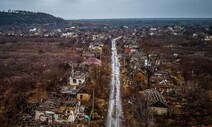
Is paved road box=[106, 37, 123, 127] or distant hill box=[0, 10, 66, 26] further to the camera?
distant hill box=[0, 10, 66, 26]

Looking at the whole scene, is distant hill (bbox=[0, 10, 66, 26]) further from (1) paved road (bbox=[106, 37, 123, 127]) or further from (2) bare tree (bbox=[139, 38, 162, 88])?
(1) paved road (bbox=[106, 37, 123, 127])

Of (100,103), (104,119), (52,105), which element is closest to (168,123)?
(104,119)

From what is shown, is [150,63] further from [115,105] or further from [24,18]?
[24,18]

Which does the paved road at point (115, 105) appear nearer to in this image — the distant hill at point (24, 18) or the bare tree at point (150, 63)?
the bare tree at point (150, 63)

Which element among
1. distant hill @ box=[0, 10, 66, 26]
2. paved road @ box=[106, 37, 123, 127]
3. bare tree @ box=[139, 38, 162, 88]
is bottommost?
paved road @ box=[106, 37, 123, 127]

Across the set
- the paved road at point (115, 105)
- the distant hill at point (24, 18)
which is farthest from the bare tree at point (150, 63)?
the distant hill at point (24, 18)

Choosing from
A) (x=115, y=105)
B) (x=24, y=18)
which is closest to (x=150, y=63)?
(x=115, y=105)

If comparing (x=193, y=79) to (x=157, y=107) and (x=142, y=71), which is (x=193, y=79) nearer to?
(x=142, y=71)

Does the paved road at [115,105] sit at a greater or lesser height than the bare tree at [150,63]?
lesser

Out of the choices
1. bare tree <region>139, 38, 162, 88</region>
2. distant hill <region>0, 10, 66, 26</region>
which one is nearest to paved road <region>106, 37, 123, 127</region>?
bare tree <region>139, 38, 162, 88</region>
